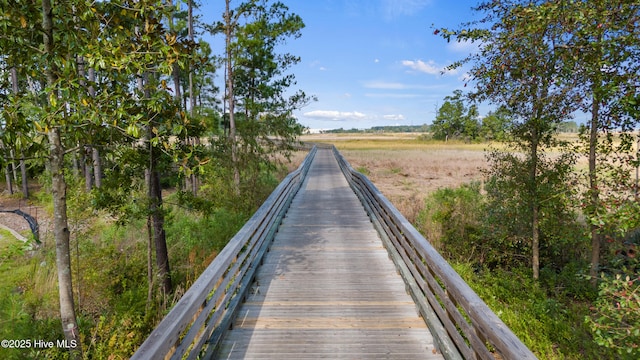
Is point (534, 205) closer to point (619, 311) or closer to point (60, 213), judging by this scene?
point (619, 311)

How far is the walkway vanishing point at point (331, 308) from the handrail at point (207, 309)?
1 cm

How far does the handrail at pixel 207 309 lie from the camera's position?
Answer: 2.33 meters

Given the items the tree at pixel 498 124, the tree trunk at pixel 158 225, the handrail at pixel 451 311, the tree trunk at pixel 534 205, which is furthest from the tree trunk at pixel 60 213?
the tree trunk at pixel 534 205

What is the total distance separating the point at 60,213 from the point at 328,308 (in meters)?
3.76

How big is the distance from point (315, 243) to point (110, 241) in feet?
25.6

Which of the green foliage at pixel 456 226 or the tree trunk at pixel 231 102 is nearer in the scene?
the green foliage at pixel 456 226

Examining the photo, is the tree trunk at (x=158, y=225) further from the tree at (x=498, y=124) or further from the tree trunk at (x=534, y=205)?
the tree trunk at (x=534, y=205)

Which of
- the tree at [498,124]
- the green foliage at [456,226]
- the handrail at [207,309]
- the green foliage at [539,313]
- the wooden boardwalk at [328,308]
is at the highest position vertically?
the tree at [498,124]

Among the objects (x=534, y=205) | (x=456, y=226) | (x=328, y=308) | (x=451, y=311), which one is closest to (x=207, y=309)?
(x=328, y=308)

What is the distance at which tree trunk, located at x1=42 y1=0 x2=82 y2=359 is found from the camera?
4.15 meters

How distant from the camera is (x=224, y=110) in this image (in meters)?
20.0

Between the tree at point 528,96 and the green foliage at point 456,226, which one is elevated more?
the tree at point 528,96

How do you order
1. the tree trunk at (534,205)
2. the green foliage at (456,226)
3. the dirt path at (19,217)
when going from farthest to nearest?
the dirt path at (19,217) < the green foliage at (456,226) < the tree trunk at (534,205)

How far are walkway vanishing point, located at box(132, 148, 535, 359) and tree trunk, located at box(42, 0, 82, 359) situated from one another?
1.67 meters
